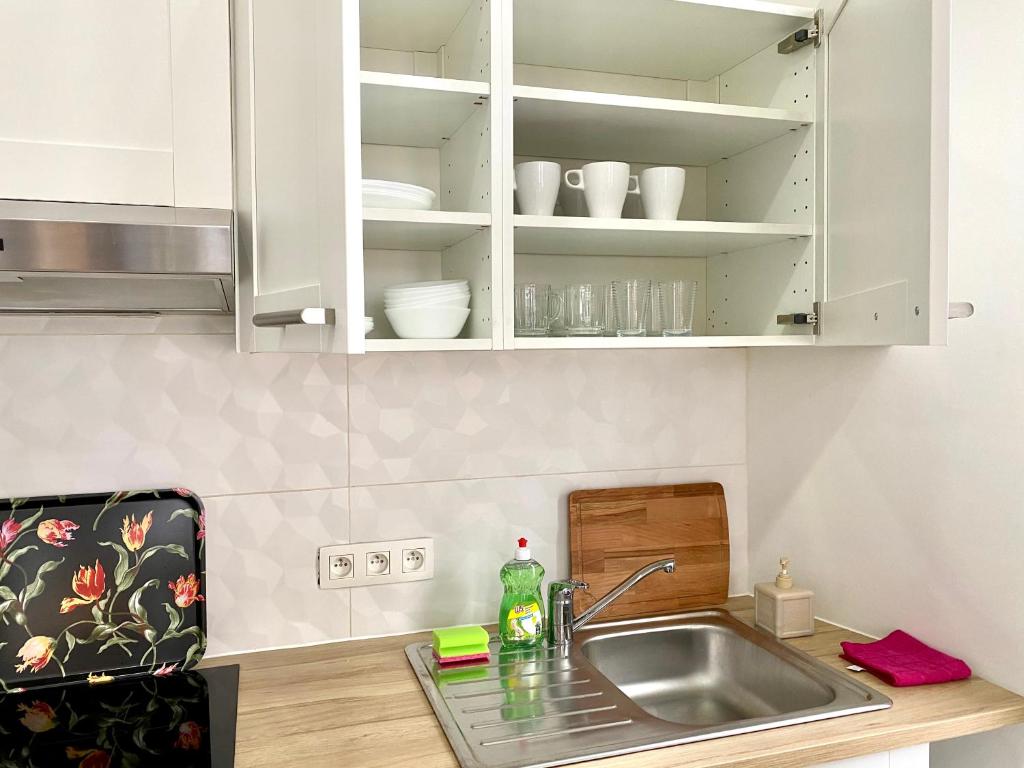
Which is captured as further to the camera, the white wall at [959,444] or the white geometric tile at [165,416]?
the white geometric tile at [165,416]

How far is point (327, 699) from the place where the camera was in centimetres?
134

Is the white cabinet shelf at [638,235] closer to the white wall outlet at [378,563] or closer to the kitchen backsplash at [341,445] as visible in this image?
the kitchen backsplash at [341,445]

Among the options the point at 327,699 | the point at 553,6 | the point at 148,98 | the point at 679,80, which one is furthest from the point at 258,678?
the point at 679,80

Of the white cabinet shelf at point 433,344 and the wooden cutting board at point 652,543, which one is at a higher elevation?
the white cabinet shelf at point 433,344

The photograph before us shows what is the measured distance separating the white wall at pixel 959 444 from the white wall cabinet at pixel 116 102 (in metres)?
1.16

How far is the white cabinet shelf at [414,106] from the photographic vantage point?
123 cm

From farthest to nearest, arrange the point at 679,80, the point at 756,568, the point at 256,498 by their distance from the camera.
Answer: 1. the point at 756,568
2. the point at 679,80
3. the point at 256,498

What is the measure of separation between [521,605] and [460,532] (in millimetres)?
233

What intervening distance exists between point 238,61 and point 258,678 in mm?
1004

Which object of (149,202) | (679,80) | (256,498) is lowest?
(256,498)

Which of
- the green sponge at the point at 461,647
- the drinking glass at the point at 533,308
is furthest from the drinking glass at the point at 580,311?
the green sponge at the point at 461,647

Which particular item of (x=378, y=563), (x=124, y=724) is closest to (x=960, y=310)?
(x=378, y=563)

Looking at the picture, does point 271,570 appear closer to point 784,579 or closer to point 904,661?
point 784,579

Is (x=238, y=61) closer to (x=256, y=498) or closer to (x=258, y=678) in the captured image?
(x=256, y=498)
